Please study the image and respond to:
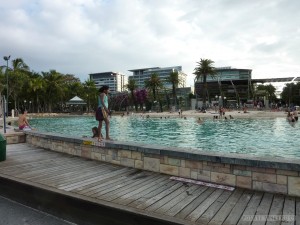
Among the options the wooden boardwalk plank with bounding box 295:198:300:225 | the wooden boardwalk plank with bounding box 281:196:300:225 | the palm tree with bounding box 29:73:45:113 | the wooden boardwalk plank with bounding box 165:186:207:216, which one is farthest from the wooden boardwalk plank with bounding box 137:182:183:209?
the palm tree with bounding box 29:73:45:113

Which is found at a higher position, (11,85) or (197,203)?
(11,85)

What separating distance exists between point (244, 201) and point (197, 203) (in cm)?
70

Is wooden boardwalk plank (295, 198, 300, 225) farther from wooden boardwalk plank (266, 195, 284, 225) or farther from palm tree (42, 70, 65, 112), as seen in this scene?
palm tree (42, 70, 65, 112)

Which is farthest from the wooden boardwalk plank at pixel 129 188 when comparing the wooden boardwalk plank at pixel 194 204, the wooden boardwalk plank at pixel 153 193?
the wooden boardwalk plank at pixel 194 204

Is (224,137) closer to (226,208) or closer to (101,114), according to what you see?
(101,114)

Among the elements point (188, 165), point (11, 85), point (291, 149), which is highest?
point (11, 85)

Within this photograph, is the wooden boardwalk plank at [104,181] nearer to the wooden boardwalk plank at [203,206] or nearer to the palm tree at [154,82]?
the wooden boardwalk plank at [203,206]

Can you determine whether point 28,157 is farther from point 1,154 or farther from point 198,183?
point 198,183

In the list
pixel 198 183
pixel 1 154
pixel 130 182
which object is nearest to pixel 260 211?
pixel 198 183

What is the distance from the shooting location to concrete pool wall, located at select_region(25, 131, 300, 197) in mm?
4438

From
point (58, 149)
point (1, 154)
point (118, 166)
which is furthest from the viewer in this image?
point (58, 149)

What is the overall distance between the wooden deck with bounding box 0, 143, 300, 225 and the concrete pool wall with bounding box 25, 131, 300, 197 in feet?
0.57

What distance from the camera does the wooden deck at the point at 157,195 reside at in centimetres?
370

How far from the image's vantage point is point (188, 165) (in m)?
5.48
